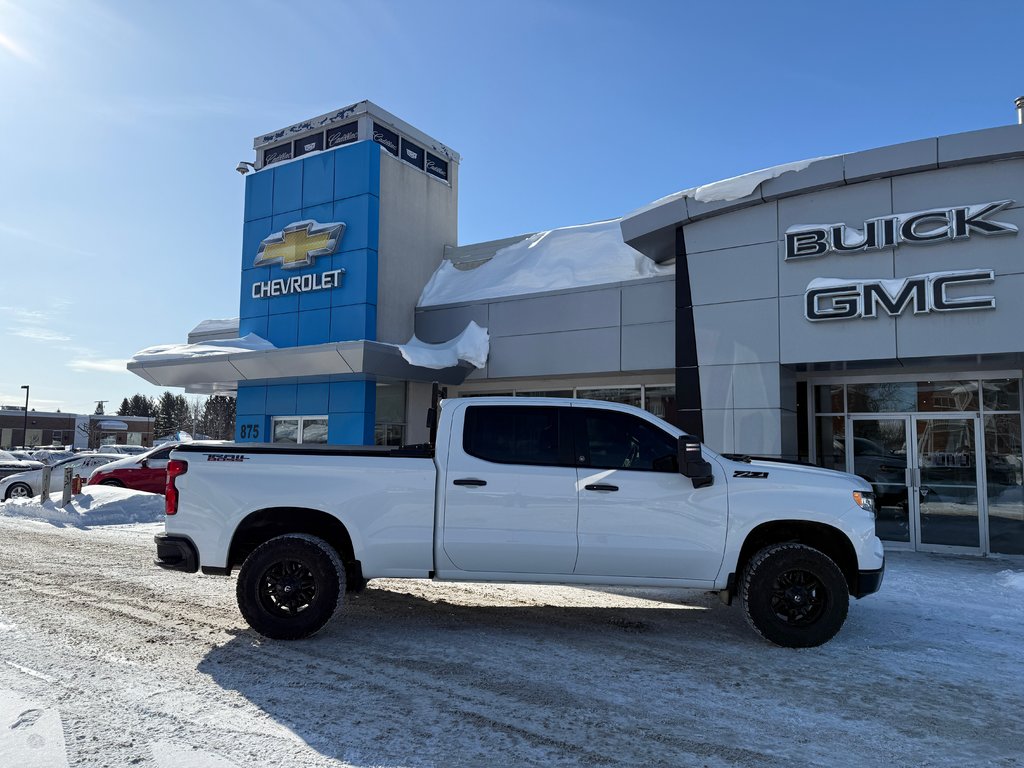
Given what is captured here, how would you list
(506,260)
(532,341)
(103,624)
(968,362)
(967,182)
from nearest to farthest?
(103,624) → (967,182) → (968,362) → (532,341) → (506,260)

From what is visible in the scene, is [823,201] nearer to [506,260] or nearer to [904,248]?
[904,248]

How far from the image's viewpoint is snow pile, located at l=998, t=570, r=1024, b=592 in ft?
27.9

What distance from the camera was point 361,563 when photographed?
19.5ft

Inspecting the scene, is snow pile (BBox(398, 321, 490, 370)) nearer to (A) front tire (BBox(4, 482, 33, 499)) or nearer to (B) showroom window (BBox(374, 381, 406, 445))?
(B) showroom window (BBox(374, 381, 406, 445))

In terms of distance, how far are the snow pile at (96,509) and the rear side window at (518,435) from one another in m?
11.5

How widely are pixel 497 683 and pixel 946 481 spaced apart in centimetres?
981

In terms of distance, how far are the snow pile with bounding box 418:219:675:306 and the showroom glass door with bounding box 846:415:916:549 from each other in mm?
4533

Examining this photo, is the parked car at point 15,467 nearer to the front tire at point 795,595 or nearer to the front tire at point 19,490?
the front tire at point 19,490

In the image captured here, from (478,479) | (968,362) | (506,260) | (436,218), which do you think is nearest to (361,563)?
(478,479)

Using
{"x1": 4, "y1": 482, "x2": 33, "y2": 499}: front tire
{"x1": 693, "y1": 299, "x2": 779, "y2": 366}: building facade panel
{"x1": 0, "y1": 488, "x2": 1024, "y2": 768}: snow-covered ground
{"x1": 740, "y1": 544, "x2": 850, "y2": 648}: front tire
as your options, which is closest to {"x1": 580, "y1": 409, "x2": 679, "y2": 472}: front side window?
{"x1": 740, "y1": 544, "x2": 850, "y2": 648}: front tire

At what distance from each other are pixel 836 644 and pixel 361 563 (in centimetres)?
401

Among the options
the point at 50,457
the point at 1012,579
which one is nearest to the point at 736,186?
the point at 1012,579

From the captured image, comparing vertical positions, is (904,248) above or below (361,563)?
above

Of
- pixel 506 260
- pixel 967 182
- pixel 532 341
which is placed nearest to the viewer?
pixel 967 182
